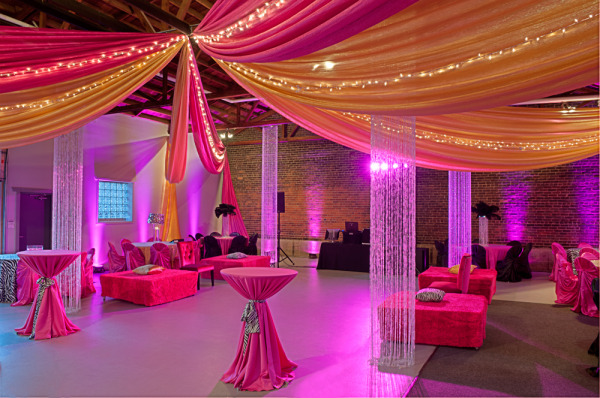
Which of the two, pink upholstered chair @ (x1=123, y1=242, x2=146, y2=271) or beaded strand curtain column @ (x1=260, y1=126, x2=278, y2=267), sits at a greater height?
beaded strand curtain column @ (x1=260, y1=126, x2=278, y2=267)

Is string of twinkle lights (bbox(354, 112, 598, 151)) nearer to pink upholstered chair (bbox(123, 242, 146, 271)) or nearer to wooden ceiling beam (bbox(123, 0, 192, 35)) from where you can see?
wooden ceiling beam (bbox(123, 0, 192, 35))

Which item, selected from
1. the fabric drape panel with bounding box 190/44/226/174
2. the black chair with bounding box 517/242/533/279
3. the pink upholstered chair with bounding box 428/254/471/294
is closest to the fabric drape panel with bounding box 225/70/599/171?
the fabric drape panel with bounding box 190/44/226/174

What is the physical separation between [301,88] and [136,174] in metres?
9.89

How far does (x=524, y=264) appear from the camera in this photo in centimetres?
1005

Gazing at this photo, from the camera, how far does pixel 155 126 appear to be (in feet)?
41.0

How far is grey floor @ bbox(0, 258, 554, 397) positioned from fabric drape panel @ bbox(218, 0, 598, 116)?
7.90 feet

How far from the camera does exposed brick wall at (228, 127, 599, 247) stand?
34.6ft

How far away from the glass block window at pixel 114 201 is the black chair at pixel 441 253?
828 centimetres

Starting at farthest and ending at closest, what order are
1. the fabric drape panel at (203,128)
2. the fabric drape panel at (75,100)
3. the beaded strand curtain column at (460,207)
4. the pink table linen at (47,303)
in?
the beaded strand curtain column at (460,207) < the pink table linen at (47,303) < the fabric drape panel at (203,128) < the fabric drape panel at (75,100)

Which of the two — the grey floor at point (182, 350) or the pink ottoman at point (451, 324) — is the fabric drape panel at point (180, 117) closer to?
the grey floor at point (182, 350)

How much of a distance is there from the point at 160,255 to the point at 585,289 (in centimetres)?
776

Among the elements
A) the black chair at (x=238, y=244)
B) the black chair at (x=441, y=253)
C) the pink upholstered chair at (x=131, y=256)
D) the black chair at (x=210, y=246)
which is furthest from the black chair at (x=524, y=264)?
the pink upholstered chair at (x=131, y=256)

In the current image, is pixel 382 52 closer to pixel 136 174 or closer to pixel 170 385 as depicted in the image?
pixel 170 385

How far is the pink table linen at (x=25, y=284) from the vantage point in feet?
23.1
